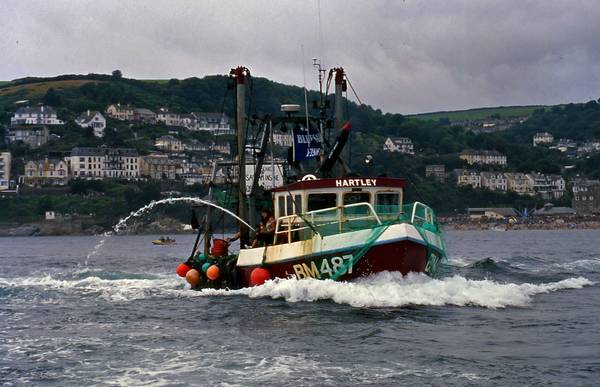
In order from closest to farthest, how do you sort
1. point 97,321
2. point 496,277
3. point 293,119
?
point 97,321 < point 293,119 < point 496,277

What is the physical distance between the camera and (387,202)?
32562mm

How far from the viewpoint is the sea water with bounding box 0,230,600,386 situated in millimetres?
19891

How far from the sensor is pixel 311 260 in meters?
30.5

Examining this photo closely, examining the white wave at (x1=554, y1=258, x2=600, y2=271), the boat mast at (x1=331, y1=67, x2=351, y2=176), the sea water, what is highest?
the boat mast at (x1=331, y1=67, x2=351, y2=176)

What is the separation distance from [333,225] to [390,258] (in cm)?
224

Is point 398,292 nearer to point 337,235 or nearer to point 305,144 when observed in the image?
point 337,235

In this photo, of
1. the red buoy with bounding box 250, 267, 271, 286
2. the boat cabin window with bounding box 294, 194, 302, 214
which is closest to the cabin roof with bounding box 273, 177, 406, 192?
the boat cabin window with bounding box 294, 194, 302, 214

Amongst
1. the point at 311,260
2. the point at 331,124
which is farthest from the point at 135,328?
the point at 331,124

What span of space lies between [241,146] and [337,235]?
32.3ft

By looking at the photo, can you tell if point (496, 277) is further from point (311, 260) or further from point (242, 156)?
point (311, 260)

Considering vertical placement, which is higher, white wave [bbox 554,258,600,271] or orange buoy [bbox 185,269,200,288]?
orange buoy [bbox 185,269,200,288]

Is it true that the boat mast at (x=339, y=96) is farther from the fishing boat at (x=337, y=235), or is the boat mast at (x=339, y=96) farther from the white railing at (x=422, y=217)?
the white railing at (x=422, y=217)

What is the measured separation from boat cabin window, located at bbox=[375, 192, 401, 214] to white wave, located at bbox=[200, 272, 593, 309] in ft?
8.19

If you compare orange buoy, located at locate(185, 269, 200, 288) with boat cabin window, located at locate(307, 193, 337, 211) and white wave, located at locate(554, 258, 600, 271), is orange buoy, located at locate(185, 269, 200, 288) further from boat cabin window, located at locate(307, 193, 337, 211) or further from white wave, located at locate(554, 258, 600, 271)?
white wave, located at locate(554, 258, 600, 271)
